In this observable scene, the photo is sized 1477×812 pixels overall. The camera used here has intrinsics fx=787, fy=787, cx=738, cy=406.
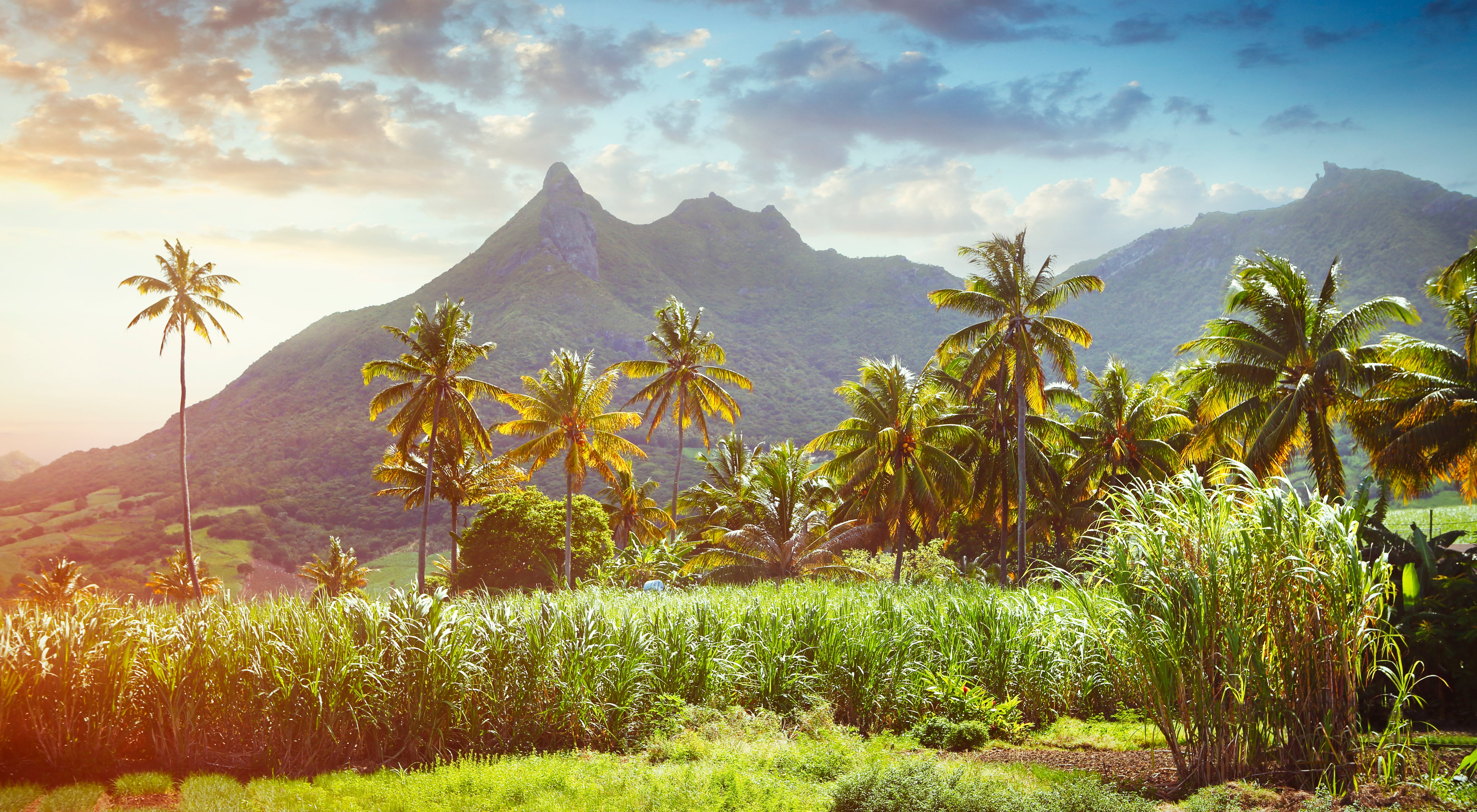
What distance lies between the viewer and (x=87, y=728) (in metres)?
9.48

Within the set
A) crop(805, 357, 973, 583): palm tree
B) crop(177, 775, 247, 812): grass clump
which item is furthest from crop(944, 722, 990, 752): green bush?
crop(805, 357, 973, 583): palm tree

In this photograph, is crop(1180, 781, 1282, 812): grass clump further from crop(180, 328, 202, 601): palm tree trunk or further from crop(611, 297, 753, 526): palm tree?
crop(180, 328, 202, 601): palm tree trunk

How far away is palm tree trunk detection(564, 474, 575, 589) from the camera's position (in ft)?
111

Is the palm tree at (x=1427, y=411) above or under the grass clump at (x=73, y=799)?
above

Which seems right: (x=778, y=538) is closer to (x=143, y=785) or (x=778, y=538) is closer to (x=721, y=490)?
(x=721, y=490)

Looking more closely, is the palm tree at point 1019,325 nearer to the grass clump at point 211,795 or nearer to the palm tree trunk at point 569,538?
the palm tree trunk at point 569,538

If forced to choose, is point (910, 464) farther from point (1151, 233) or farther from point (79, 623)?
point (1151, 233)

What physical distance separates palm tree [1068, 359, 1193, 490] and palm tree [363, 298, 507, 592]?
2577 centimetres

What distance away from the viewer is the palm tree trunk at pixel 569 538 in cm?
3378

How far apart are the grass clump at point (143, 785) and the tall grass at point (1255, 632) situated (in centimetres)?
1043

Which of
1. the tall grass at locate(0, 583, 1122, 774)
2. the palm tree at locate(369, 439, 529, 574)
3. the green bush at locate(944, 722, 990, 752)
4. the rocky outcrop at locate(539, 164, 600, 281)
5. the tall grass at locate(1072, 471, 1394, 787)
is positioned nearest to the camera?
the tall grass at locate(1072, 471, 1394, 787)

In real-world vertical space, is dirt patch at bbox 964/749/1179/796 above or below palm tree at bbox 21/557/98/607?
above

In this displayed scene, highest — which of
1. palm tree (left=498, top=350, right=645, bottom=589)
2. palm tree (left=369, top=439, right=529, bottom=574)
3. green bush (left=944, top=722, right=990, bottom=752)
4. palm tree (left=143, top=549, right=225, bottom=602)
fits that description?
palm tree (left=498, top=350, right=645, bottom=589)

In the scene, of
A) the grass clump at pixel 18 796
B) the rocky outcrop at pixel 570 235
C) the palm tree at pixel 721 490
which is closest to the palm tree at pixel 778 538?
the palm tree at pixel 721 490
